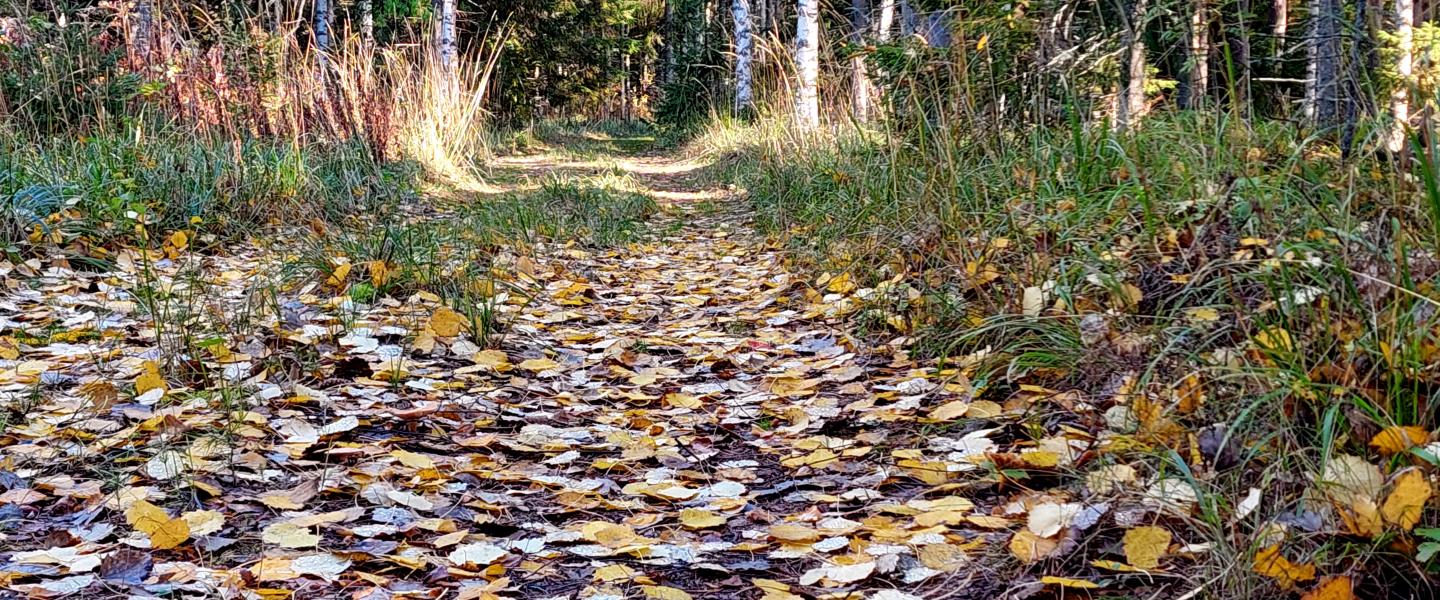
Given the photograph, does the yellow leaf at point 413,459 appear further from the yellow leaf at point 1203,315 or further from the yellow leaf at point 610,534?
the yellow leaf at point 1203,315

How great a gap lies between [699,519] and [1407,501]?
3.48 ft

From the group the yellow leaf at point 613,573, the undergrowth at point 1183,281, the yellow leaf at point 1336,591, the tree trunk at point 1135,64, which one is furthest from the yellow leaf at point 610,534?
the tree trunk at point 1135,64

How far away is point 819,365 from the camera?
286cm

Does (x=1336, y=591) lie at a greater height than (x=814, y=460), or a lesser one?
greater

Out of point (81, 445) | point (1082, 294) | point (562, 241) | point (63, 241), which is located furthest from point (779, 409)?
point (63, 241)

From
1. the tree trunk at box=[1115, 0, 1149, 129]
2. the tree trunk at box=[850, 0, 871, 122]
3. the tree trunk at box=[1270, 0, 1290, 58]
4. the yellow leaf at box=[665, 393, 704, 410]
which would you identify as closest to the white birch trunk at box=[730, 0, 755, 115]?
the tree trunk at box=[850, 0, 871, 122]

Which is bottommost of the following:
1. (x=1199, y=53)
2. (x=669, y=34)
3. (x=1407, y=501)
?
(x=1407, y=501)

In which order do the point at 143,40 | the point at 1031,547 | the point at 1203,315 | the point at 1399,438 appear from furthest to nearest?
the point at 143,40, the point at 1203,315, the point at 1031,547, the point at 1399,438

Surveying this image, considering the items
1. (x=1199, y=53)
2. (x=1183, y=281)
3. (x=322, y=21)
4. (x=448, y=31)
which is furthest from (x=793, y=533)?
(x=448, y=31)

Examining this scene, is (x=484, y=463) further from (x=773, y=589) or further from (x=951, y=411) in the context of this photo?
(x=951, y=411)

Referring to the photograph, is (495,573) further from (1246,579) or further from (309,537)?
(1246,579)

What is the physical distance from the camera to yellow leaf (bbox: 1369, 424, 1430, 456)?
1.34 metres

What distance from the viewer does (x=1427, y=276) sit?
1.68 m

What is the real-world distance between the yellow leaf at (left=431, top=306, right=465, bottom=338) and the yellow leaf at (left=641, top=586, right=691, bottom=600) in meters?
1.67
